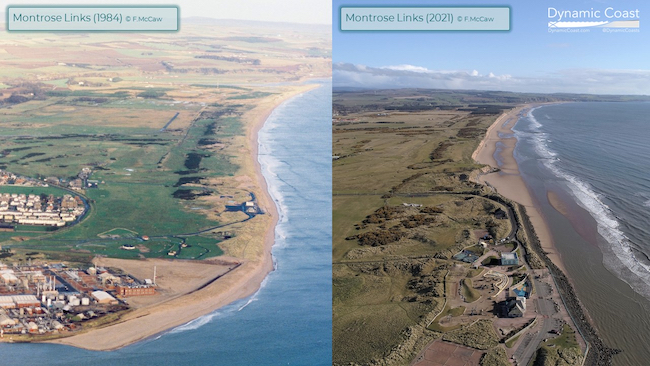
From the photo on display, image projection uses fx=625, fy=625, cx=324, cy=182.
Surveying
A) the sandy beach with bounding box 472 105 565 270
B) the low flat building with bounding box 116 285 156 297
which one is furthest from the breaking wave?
the low flat building with bounding box 116 285 156 297

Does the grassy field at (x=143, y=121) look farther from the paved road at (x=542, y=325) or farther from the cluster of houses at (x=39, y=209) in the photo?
the paved road at (x=542, y=325)

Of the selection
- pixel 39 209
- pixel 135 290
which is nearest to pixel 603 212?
pixel 135 290

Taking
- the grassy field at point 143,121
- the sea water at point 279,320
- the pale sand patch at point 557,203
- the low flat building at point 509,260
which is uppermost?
the grassy field at point 143,121

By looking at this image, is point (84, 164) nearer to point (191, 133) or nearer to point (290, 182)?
point (191, 133)

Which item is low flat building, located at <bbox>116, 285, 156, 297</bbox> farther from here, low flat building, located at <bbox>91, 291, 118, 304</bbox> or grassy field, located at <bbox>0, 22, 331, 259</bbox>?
grassy field, located at <bbox>0, 22, 331, 259</bbox>

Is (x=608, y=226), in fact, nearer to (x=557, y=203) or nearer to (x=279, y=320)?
(x=557, y=203)

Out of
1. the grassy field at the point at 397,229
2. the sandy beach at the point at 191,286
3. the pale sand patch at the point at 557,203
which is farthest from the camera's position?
the pale sand patch at the point at 557,203

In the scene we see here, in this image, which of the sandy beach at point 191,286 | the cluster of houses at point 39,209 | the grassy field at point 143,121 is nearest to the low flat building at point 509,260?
the sandy beach at point 191,286
